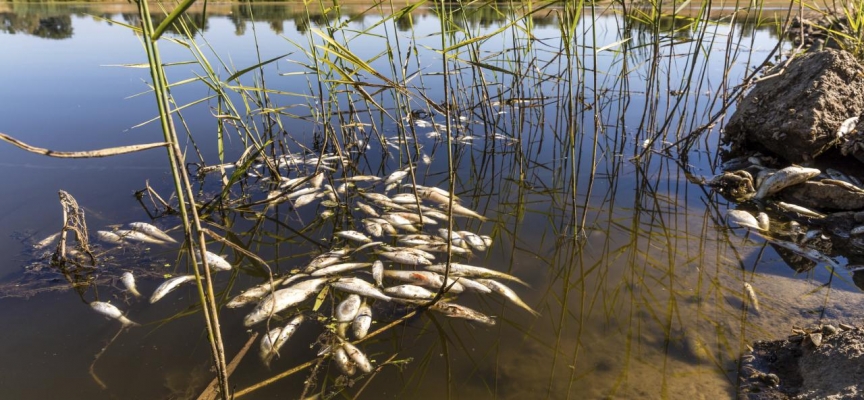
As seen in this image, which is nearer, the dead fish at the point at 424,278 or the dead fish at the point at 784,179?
the dead fish at the point at 424,278

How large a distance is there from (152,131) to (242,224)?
2789 millimetres

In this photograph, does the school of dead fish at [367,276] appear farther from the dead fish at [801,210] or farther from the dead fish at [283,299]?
the dead fish at [801,210]

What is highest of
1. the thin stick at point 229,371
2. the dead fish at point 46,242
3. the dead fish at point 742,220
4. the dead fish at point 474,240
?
the dead fish at point 46,242

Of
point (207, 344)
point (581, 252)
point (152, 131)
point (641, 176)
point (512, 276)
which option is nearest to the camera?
point (207, 344)

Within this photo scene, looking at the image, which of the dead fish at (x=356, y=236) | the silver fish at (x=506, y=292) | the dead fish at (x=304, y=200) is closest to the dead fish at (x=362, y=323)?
the silver fish at (x=506, y=292)

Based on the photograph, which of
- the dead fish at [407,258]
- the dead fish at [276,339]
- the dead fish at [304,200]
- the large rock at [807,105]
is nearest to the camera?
the dead fish at [276,339]

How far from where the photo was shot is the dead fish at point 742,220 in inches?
140

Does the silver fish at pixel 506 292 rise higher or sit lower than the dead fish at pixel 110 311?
lower

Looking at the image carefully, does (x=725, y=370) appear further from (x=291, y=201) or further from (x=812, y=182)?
(x=291, y=201)

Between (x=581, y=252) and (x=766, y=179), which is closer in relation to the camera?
(x=581, y=252)

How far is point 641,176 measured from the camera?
15.1 ft

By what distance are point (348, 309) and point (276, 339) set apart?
1.20ft

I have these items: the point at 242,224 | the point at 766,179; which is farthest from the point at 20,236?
the point at 766,179

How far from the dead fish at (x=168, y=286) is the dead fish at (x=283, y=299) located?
544mm
